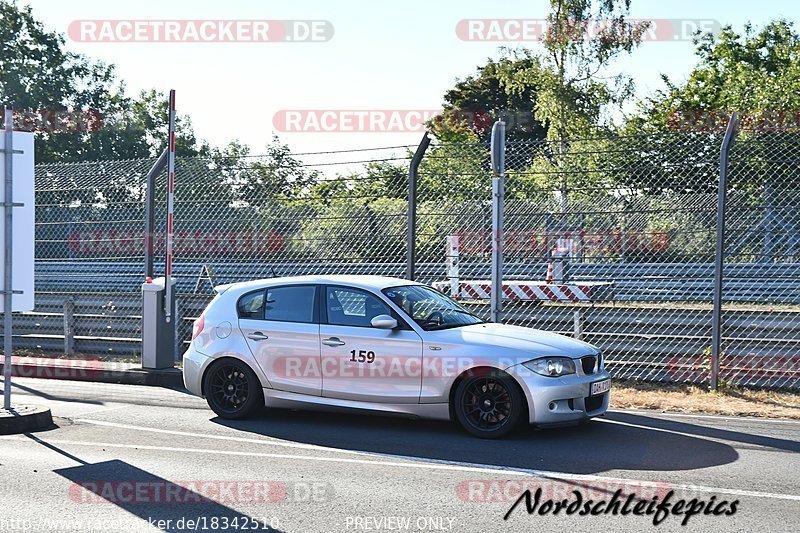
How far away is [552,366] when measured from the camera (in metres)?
8.48

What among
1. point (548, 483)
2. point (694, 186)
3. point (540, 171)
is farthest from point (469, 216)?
point (548, 483)

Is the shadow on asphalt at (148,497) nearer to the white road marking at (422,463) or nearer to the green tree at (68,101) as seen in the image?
the white road marking at (422,463)

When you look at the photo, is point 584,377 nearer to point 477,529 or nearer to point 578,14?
point 477,529

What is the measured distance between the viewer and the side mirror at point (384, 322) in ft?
29.2

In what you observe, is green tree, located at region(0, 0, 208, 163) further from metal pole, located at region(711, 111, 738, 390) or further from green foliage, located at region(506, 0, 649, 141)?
metal pole, located at region(711, 111, 738, 390)

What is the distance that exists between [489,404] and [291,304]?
2.32 metres

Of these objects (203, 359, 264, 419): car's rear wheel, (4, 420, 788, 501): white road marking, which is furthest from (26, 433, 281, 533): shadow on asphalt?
(203, 359, 264, 419): car's rear wheel

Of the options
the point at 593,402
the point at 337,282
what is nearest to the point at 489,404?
the point at 593,402

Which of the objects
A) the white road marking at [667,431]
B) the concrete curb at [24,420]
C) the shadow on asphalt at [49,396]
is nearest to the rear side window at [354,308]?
the white road marking at [667,431]

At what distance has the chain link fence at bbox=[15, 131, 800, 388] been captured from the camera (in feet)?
38.9

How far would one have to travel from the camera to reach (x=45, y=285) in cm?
1722

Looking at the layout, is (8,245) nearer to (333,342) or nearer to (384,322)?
(333,342)

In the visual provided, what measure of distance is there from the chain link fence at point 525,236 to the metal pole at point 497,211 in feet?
1.60

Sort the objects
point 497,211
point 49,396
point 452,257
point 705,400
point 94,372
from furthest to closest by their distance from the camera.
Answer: point 452,257
point 94,372
point 497,211
point 49,396
point 705,400
